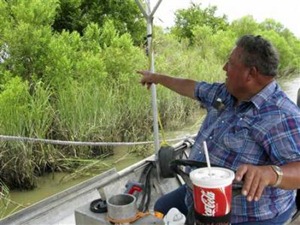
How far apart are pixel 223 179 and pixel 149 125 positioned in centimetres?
525

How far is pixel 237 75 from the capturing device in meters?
1.69

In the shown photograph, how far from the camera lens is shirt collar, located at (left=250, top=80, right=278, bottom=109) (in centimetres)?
164

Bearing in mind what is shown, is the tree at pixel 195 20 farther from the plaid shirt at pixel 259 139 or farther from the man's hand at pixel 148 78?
the plaid shirt at pixel 259 139

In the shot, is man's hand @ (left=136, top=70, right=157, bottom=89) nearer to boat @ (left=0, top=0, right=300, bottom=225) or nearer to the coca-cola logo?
boat @ (left=0, top=0, right=300, bottom=225)

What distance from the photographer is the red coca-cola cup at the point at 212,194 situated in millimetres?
1120

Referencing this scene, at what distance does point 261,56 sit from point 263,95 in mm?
163

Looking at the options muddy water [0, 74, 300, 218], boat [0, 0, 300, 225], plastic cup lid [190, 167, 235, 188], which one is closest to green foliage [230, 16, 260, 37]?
muddy water [0, 74, 300, 218]

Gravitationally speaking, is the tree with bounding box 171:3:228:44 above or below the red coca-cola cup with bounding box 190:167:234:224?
above

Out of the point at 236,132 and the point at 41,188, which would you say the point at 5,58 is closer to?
the point at 41,188

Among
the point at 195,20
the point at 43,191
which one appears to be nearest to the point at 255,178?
the point at 43,191

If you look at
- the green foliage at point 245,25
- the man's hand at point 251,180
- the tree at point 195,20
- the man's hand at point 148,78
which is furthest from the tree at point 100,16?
the man's hand at point 251,180

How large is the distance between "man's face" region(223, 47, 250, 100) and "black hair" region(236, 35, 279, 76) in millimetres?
24

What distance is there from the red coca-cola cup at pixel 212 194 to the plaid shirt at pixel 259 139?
0.42 meters

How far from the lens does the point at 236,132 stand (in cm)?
167
